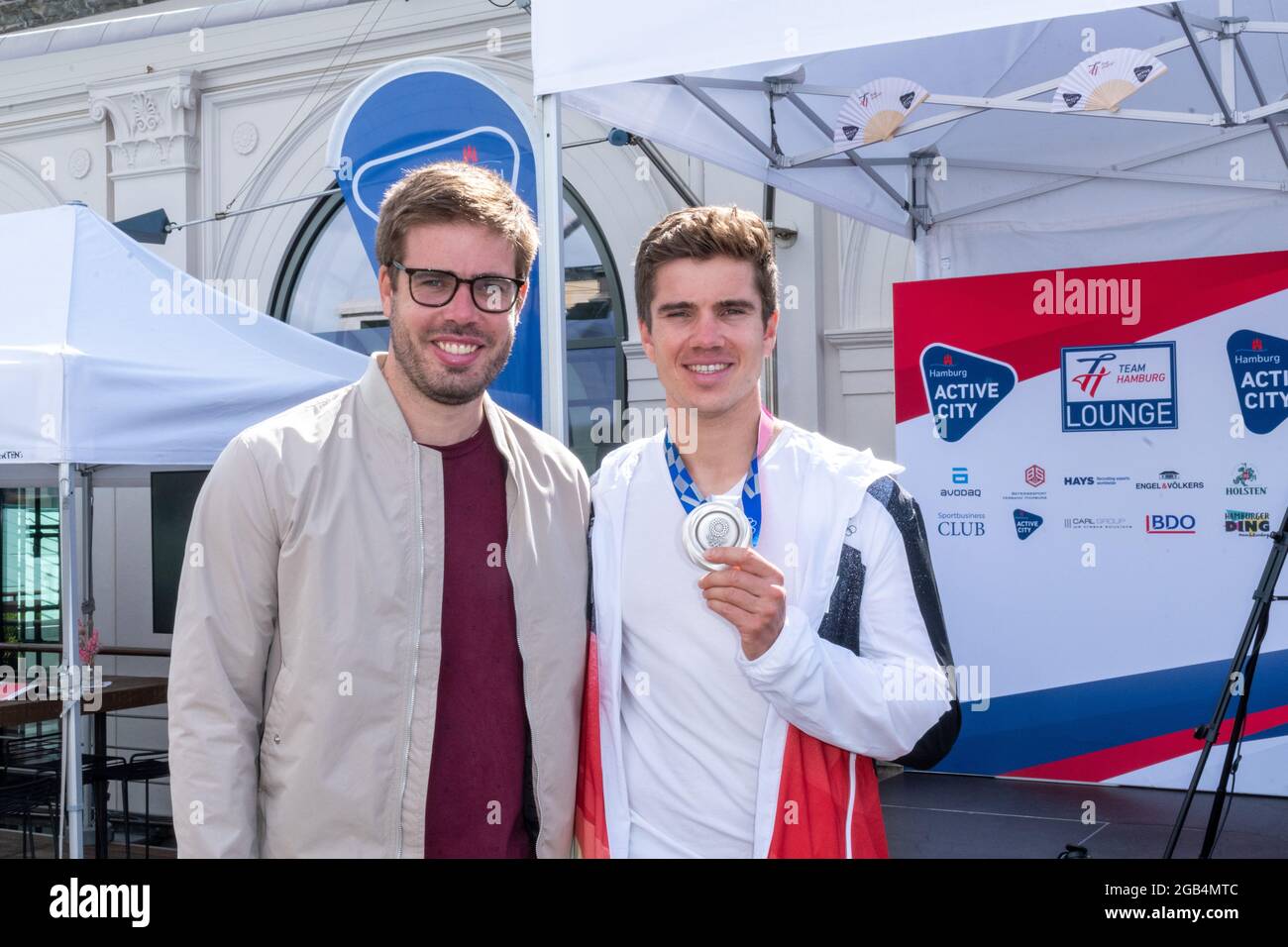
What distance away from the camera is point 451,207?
2.04m

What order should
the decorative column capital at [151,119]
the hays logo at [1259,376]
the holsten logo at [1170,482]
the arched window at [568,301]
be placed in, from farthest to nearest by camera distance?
the decorative column capital at [151,119] → the arched window at [568,301] → the holsten logo at [1170,482] → the hays logo at [1259,376]

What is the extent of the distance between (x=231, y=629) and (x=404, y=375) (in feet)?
1.63

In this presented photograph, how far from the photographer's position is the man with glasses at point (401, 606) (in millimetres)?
1917

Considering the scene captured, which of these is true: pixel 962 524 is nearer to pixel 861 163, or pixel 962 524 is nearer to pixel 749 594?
pixel 861 163

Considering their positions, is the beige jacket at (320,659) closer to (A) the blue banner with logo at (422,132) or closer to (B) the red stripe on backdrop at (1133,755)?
(A) the blue banner with logo at (422,132)

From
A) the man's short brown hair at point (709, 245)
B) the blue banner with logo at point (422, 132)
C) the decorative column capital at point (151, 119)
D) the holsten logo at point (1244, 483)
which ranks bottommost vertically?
the holsten logo at point (1244, 483)

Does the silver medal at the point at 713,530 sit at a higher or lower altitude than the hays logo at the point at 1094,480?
lower

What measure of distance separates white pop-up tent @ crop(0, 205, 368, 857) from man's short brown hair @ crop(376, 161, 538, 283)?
303 centimetres

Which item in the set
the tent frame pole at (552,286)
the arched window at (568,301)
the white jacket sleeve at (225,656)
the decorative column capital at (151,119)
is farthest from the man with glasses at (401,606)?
the decorative column capital at (151,119)

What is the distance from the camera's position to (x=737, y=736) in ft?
6.45

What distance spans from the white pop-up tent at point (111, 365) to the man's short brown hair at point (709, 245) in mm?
3272

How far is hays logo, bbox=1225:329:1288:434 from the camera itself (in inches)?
244

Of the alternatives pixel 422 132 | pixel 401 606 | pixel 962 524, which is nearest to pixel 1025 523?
pixel 962 524
